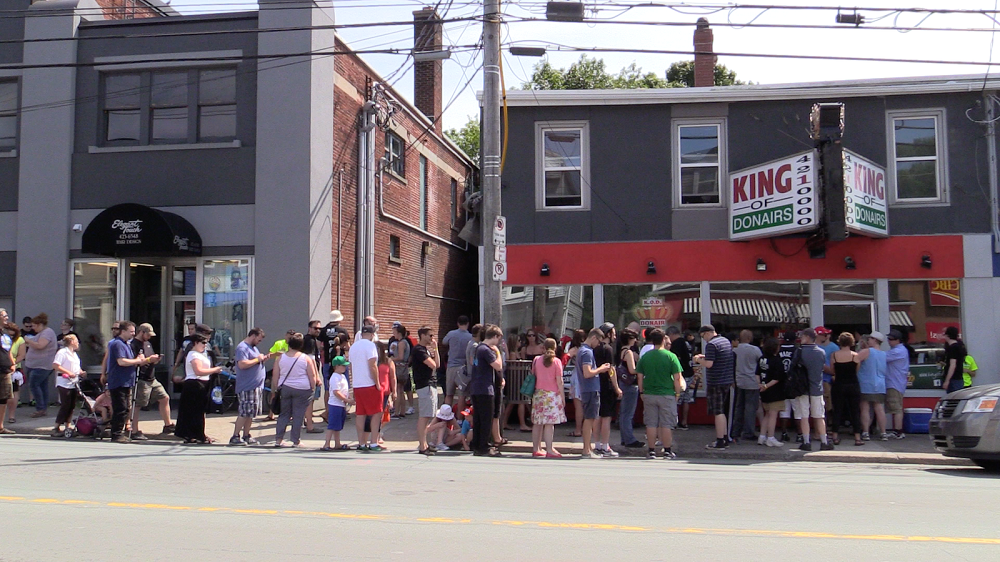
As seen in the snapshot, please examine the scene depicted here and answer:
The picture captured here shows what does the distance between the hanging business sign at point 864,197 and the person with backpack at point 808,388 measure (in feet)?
9.64

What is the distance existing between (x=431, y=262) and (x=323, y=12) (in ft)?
29.8

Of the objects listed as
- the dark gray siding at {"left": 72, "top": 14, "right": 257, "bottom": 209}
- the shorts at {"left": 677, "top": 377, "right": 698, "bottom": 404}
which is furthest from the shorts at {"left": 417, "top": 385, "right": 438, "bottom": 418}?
the dark gray siding at {"left": 72, "top": 14, "right": 257, "bottom": 209}

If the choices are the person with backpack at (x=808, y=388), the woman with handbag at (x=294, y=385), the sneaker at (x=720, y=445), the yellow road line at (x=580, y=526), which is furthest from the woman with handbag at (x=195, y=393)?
the person with backpack at (x=808, y=388)

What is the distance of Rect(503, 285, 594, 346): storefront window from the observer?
15734 mm

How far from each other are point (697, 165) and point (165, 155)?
35.1ft

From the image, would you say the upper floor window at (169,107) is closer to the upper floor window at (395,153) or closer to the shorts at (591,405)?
the upper floor window at (395,153)

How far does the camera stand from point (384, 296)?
1950cm

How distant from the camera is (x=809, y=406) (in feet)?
40.5

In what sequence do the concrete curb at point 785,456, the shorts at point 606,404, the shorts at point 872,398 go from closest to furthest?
A: 1. the concrete curb at point 785,456
2. the shorts at point 606,404
3. the shorts at point 872,398

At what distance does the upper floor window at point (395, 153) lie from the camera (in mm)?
19641

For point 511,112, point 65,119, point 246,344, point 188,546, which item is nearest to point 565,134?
point 511,112

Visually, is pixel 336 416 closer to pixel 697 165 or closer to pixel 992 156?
pixel 697 165

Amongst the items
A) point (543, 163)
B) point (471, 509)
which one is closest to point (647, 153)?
point (543, 163)

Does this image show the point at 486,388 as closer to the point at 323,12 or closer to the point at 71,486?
the point at 71,486
